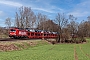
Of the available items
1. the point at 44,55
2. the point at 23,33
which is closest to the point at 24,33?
the point at 23,33

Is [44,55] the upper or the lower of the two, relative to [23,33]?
lower

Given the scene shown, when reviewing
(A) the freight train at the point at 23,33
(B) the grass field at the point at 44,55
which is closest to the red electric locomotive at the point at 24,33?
(A) the freight train at the point at 23,33

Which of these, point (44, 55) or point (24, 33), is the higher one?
point (24, 33)

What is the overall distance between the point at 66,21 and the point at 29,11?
2134cm

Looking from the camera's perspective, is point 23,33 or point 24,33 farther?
point 24,33

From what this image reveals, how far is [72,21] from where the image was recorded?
4508 inches

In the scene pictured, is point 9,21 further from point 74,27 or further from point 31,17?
point 74,27

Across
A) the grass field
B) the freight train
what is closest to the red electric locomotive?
the freight train

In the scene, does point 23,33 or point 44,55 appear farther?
point 23,33

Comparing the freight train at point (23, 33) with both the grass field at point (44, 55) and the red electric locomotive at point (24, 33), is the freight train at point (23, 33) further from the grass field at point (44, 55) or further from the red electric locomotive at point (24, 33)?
the grass field at point (44, 55)

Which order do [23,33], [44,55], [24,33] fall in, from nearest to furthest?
1. [44,55]
2. [23,33]
3. [24,33]

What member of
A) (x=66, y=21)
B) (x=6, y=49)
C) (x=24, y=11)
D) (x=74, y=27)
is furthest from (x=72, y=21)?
(x=6, y=49)

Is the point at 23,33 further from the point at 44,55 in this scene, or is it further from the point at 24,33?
the point at 44,55

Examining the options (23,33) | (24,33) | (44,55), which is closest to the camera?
(44,55)
